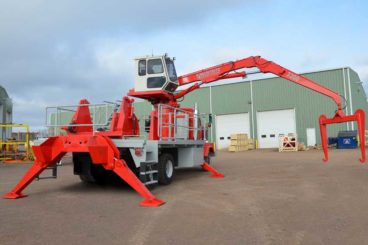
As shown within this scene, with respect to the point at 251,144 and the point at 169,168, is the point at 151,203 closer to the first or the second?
the point at 169,168

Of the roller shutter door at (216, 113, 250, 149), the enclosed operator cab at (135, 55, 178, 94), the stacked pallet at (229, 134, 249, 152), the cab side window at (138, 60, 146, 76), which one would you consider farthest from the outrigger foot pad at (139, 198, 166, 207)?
the roller shutter door at (216, 113, 250, 149)

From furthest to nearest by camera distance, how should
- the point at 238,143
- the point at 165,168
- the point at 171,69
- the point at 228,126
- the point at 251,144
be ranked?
the point at 228,126
the point at 251,144
the point at 238,143
the point at 171,69
the point at 165,168

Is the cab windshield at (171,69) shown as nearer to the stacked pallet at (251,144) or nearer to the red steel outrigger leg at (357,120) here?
the red steel outrigger leg at (357,120)

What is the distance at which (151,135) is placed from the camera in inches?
422

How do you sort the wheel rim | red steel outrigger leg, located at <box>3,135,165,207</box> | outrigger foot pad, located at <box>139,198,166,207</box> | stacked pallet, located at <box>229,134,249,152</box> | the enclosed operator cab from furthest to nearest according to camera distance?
stacked pallet, located at <box>229,134,249,152</box> < the enclosed operator cab < the wheel rim < red steel outrigger leg, located at <box>3,135,165,207</box> < outrigger foot pad, located at <box>139,198,166,207</box>

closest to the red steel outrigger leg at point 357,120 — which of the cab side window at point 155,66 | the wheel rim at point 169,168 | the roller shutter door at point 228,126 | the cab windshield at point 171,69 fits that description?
the wheel rim at point 169,168

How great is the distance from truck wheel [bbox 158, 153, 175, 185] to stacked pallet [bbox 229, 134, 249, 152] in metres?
21.0

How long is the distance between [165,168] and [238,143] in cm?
2195

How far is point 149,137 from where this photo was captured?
10766 millimetres

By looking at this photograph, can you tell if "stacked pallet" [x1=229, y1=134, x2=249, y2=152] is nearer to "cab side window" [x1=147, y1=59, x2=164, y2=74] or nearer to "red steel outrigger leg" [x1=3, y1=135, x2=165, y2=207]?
"cab side window" [x1=147, y1=59, x2=164, y2=74]

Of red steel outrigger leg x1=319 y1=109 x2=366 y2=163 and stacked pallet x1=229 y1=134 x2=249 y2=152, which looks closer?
red steel outrigger leg x1=319 y1=109 x2=366 y2=163

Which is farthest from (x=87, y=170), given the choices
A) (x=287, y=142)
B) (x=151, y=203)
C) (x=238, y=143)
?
(x=238, y=143)

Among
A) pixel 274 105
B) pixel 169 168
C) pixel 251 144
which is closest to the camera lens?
pixel 169 168

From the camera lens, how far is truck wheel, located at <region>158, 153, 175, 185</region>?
11094 mm
